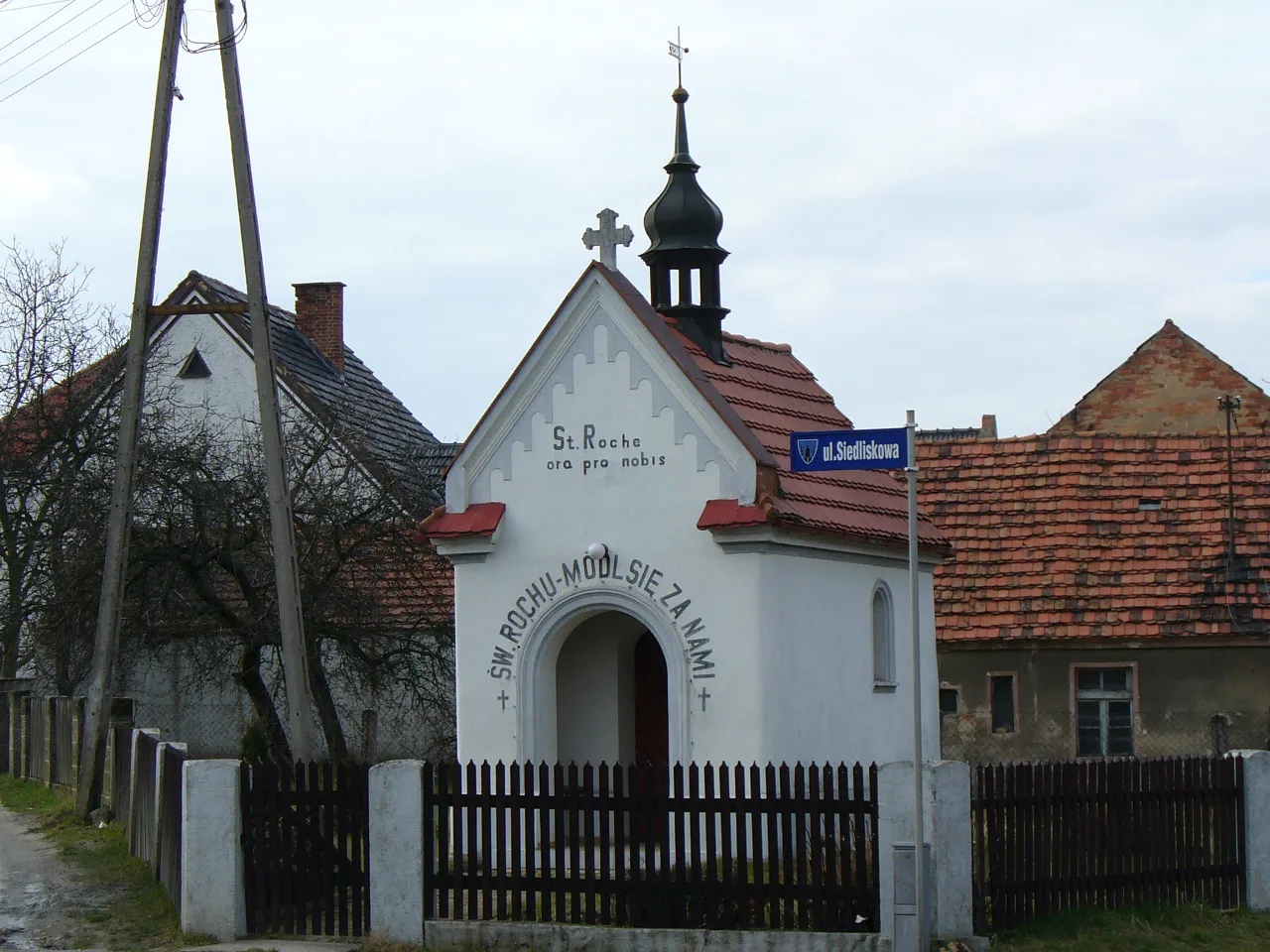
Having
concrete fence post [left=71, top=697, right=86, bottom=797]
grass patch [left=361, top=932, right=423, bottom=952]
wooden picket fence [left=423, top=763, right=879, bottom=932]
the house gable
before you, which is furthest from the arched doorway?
the house gable

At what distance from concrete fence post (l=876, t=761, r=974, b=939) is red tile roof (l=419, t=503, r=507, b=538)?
15.1 ft

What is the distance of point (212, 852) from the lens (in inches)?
507

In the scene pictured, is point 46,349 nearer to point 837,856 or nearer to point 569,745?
point 569,745

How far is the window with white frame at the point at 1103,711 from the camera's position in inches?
859

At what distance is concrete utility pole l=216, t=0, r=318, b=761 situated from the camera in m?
17.1

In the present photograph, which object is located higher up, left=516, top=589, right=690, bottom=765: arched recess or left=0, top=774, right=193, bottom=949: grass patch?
left=516, top=589, right=690, bottom=765: arched recess

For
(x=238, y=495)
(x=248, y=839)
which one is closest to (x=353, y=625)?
(x=238, y=495)

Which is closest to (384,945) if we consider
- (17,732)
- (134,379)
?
(134,379)

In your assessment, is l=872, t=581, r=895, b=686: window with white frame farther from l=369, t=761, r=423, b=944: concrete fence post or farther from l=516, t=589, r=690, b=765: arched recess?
l=369, t=761, r=423, b=944: concrete fence post

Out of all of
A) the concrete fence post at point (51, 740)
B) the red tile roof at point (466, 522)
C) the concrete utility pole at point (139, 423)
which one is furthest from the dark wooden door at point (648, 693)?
the concrete fence post at point (51, 740)

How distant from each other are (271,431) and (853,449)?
294 inches

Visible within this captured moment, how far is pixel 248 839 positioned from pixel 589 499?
4089 mm

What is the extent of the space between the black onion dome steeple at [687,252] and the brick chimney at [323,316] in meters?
18.9

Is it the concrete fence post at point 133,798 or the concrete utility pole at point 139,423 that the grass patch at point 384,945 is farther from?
the concrete fence post at point 133,798
